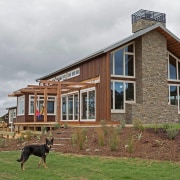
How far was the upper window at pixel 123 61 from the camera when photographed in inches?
814

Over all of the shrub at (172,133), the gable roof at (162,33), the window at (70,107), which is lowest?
the shrub at (172,133)

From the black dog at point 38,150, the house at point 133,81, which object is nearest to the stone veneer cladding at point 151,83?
the house at point 133,81

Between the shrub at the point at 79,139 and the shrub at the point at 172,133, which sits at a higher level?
the shrub at the point at 172,133

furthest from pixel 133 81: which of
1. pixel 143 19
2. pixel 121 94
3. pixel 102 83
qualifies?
pixel 143 19

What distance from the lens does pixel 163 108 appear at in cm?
2109

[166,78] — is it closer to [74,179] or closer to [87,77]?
[87,77]

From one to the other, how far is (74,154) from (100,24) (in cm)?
1302

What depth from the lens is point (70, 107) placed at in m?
24.5

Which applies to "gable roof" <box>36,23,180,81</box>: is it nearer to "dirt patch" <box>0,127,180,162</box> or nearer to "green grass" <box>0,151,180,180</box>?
"dirt patch" <box>0,127,180,162</box>

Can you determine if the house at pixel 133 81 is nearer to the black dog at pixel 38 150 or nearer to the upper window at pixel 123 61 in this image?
the upper window at pixel 123 61

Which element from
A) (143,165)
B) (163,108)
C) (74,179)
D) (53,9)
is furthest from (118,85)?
(74,179)

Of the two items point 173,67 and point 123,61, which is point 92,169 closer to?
point 123,61

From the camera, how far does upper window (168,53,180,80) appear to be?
23.1 meters

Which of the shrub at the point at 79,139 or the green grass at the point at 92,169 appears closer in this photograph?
the green grass at the point at 92,169
